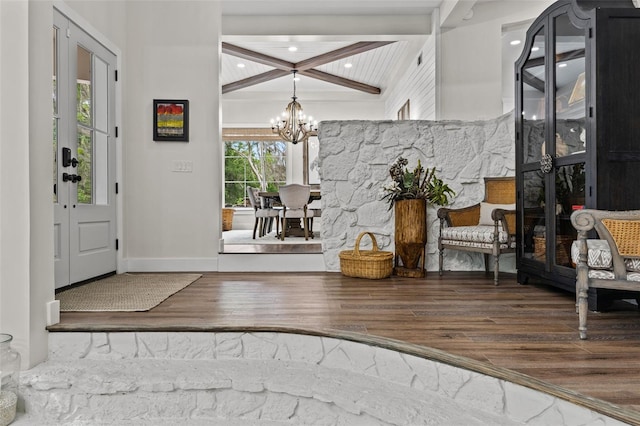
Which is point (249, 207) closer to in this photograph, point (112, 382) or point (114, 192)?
point (114, 192)

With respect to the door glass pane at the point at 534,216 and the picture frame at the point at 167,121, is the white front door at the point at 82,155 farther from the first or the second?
the door glass pane at the point at 534,216

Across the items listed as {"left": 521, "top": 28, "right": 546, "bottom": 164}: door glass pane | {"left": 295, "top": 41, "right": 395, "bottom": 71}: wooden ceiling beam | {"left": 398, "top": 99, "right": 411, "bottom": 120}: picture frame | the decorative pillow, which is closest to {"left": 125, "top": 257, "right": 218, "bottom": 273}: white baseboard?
the decorative pillow

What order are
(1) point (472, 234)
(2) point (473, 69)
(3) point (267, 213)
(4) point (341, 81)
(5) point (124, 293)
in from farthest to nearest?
1. (4) point (341, 81)
2. (3) point (267, 213)
3. (2) point (473, 69)
4. (1) point (472, 234)
5. (5) point (124, 293)

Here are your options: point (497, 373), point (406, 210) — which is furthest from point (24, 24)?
point (406, 210)

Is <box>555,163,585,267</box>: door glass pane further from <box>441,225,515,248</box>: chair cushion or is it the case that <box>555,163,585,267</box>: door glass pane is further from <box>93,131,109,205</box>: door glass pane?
<box>93,131,109,205</box>: door glass pane

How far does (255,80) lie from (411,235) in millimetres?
5207

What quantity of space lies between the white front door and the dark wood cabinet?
3653 mm

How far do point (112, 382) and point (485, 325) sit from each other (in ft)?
6.54

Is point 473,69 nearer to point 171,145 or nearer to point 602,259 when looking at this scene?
point 602,259

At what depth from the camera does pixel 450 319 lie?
2.47 metres

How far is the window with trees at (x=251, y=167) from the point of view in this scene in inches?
368

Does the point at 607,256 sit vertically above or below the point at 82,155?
below

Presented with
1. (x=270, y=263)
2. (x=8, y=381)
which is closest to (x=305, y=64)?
(x=270, y=263)

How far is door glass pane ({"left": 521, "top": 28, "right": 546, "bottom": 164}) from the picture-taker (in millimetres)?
3203
